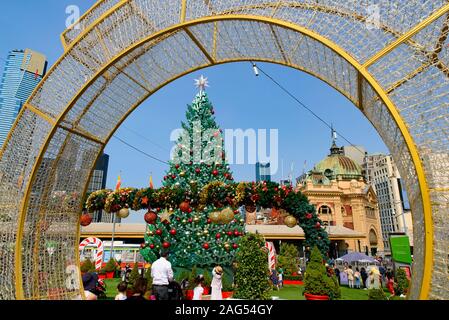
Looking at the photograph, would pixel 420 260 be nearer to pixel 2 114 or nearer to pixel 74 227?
pixel 74 227

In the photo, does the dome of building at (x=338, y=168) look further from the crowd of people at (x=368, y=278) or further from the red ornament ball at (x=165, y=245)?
the red ornament ball at (x=165, y=245)

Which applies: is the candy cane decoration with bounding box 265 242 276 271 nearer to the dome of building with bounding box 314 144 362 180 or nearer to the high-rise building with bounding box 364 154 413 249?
the dome of building with bounding box 314 144 362 180

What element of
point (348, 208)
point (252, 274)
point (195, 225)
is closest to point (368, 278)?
point (195, 225)

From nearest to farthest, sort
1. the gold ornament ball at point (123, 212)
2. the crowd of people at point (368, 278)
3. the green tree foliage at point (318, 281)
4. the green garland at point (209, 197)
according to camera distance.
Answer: the green tree foliage at point (318, 281)
the green garland at point (209, 197)
the gold ornament ball at point (123, 212)
the crowd of people at point (368, 278)

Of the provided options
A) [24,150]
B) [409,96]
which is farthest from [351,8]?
[24,150]

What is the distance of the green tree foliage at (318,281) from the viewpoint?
30.1 ft

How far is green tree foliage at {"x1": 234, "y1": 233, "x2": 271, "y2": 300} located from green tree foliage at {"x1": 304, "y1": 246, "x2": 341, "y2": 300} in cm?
168

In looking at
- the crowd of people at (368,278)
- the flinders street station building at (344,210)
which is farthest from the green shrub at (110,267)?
the flinders street station building at (344,210)

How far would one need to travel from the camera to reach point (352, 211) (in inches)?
1606

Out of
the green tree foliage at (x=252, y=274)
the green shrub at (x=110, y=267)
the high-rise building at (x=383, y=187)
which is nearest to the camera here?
the green tree foliage at (x=252, y=274)

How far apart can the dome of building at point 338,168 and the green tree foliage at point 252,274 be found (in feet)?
135

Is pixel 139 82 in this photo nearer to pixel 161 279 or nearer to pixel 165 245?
pixel 161 279

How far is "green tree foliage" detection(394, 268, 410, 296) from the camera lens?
11079 millimetres

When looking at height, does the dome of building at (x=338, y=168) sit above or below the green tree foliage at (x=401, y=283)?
above
